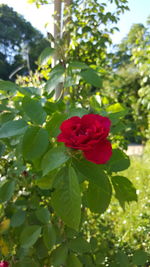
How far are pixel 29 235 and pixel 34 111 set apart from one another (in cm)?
44

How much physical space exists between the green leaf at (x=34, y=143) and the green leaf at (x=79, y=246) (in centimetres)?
42

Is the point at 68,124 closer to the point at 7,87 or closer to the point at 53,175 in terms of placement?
the point at 53,175

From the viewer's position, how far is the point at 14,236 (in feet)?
3.55

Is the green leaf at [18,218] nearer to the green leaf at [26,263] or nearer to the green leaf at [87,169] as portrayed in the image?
the green leaf at [26,263]

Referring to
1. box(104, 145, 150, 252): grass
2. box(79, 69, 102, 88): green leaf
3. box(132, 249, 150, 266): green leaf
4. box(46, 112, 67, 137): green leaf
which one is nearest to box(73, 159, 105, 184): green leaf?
box(46, 112, 67, 137): green leaf

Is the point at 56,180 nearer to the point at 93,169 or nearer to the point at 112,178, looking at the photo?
the point at 93,169

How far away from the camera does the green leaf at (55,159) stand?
57cm

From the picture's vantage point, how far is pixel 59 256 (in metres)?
0.92

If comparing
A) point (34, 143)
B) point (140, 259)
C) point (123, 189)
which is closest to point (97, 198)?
point (123, 189)

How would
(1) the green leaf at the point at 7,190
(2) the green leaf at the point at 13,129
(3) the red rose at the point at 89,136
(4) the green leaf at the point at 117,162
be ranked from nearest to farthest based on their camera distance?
(3) the red rose at the point at 89,136
(2) the green leaf at the point at 13,129
(4) the green leaf at the point at 117,162
(1) the green leaf at the point at 7,190

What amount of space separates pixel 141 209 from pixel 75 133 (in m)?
2.08

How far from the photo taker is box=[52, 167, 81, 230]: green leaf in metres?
0.59

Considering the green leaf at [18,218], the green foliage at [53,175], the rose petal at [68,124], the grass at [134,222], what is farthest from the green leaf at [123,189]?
the grass at [134,222]

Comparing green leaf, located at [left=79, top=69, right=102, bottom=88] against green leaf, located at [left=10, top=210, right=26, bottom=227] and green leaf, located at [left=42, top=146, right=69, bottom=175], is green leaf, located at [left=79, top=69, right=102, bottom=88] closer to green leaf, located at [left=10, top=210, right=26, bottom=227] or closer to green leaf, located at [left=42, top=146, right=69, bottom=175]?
green leaf, located at [left=42, top=146, right=69, bottom=175]
